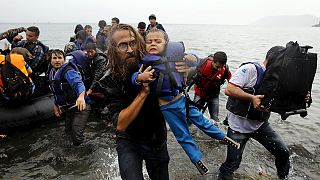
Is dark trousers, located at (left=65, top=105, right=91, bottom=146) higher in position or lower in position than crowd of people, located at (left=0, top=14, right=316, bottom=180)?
lower

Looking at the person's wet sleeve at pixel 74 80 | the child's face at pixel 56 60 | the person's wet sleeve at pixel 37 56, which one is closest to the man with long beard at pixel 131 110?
the person's wet sleeve at pixel 74 80

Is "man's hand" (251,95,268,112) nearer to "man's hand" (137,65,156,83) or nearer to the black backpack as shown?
"man's hand" (137,65,156,83)

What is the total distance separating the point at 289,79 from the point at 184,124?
1.29 metres

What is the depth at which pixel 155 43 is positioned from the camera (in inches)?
106

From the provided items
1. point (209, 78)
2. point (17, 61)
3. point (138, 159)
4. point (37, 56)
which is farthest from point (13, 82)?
point (138, 159)

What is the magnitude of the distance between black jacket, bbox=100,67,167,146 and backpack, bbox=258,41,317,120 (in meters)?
1.36

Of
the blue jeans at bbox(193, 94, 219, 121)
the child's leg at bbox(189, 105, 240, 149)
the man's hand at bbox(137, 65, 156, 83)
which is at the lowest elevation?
the blue jeans at bbox(193, 94, 219, 121)

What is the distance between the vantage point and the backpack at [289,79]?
313cm

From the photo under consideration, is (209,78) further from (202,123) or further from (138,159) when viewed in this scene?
(138,159)

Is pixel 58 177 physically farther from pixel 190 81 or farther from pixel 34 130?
pixel 190 81

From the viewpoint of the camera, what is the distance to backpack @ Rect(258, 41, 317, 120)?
313 centimetres

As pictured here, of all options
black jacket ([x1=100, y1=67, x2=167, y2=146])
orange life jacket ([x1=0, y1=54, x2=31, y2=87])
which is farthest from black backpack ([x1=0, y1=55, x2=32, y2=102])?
black jacket ([x1=100, y1=67, x2=167, y2=146])

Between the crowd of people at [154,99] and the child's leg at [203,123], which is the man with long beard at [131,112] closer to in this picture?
the crowd of people at [154,99]

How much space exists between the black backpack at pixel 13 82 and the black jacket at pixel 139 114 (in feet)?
13.0
